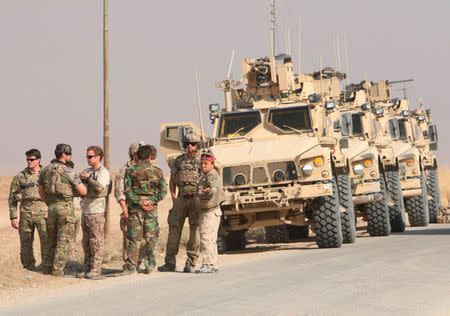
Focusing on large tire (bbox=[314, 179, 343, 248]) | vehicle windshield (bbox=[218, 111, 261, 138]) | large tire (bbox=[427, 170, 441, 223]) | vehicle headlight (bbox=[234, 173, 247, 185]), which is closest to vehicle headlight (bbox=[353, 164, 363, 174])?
vehicle windshield (bbox=[218, 111, 261, 138])

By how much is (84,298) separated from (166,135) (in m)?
5.63

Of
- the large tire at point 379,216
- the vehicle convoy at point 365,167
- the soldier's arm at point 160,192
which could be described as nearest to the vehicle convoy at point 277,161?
the vehicle convoy at point 365,167

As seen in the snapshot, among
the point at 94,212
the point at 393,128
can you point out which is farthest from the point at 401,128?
the point at 94,212

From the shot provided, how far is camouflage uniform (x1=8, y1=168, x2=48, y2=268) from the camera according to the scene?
10.3m

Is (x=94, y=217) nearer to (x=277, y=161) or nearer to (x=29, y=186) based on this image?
(x=29, y=186)

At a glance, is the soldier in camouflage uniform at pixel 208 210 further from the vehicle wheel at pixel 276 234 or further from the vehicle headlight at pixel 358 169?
the vehicle wheel at pixel 276 234

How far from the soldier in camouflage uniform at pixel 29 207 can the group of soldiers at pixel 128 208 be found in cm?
1

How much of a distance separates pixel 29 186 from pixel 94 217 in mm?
1298

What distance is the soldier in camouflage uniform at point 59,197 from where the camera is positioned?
9438mm

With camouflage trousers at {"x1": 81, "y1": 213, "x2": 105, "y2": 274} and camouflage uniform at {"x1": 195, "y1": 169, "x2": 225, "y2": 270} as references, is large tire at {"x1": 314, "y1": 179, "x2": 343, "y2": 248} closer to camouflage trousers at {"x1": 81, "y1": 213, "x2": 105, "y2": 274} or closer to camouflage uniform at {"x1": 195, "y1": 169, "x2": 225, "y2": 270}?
camouflage uniform at {"x1": 195, "y1": 169, "x2": 225, "y2": 270}

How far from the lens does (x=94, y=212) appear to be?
31.3 feet

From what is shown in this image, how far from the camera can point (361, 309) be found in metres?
6.45

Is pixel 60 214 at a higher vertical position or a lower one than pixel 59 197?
lower

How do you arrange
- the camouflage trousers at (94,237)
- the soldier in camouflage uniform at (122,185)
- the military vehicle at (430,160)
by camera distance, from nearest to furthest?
the camouflage trousers at (94,237), the soldier in camouflage uniform at (122,185), the military vehicle at (430,160)
